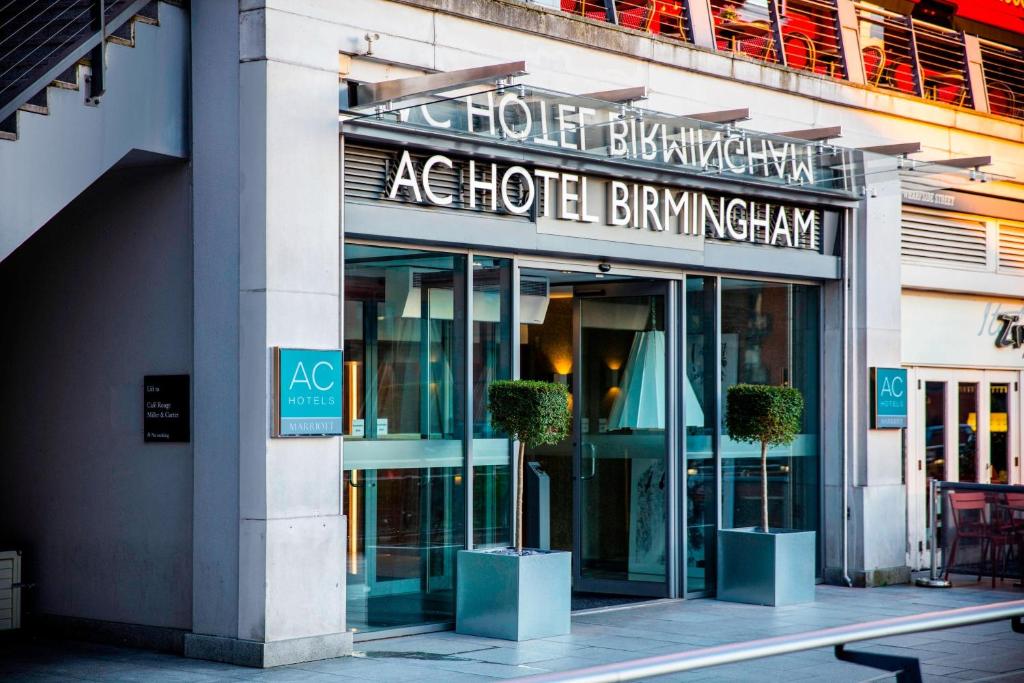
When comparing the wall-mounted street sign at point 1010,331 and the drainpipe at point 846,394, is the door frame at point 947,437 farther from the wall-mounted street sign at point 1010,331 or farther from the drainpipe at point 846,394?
the drainpipe at point 846,394

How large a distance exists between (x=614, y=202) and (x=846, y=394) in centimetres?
360

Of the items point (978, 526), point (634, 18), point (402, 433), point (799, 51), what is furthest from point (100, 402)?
point (978, 526)

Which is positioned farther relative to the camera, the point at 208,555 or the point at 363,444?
the point at 363,444

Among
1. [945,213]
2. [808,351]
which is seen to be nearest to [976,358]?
[945,213]

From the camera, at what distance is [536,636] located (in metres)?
10.2

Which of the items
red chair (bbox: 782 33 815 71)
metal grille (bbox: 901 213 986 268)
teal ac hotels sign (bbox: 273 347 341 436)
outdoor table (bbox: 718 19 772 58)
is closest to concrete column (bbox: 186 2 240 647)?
teal ac hotels sign (bbox: 273 347 341 436)

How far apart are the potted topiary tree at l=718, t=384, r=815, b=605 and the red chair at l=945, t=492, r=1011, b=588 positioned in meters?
2.08

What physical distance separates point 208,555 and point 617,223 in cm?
444

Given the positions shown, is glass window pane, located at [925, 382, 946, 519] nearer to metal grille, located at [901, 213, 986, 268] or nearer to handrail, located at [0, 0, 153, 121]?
metal grille, located at [901, 213, 986, 268]

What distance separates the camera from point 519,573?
10.0 m

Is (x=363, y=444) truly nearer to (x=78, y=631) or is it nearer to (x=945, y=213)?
(x=78, y=631)

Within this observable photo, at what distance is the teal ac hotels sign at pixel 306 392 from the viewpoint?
30.3ft

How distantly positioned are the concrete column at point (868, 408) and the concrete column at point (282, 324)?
6.12 meters

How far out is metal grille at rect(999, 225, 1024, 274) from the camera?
1597cm
